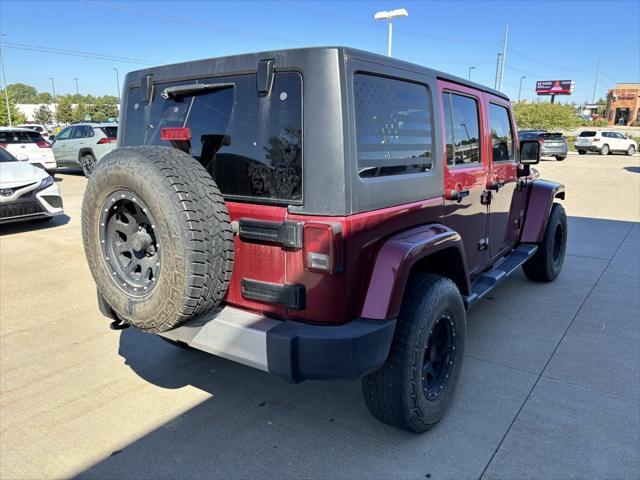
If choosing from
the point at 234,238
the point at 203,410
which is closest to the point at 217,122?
the point at 234,238

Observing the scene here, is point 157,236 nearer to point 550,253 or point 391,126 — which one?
point 391,126

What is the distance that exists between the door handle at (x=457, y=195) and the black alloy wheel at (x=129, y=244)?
71.5 inches

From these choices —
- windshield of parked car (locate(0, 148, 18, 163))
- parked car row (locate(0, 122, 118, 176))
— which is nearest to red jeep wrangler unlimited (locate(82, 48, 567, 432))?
windshield of parked car (locate(0, 148, 18, 163))

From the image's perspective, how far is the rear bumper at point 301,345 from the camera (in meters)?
2.06

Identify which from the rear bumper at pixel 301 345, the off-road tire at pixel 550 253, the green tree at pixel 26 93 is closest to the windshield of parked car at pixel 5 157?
the rear bumper at pixel 301 345

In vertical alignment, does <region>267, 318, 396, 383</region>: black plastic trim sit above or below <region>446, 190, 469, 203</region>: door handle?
below

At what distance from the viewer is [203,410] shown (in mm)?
2869

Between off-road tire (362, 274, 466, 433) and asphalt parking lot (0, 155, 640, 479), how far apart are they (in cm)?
18

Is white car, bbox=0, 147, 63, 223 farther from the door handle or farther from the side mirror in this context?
the side mirror

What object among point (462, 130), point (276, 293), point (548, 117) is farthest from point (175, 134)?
point (548, 117)

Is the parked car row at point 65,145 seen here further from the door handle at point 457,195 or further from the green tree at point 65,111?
the green tree at point 65,111

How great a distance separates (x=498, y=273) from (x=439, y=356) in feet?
4.44

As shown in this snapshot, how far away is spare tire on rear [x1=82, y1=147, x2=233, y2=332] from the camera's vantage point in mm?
2086

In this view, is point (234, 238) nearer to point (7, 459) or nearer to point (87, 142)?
point (7, 459)
